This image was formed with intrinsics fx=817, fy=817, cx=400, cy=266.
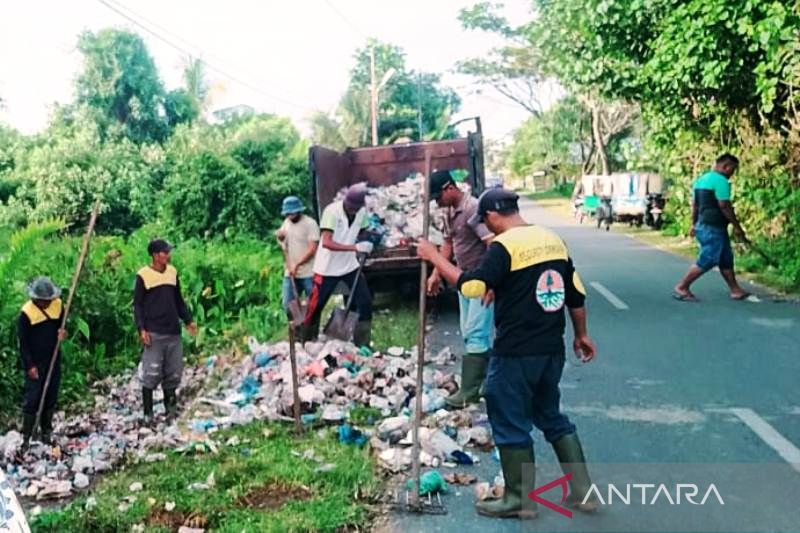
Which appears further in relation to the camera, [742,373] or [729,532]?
[742,373]

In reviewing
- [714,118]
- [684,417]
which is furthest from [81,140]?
[684,417]

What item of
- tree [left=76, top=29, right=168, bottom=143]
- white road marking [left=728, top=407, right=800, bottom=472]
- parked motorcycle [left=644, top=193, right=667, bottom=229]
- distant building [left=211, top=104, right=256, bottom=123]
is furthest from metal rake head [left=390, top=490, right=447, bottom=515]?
distant building [left=211, top=104, right=256, bottom=123]

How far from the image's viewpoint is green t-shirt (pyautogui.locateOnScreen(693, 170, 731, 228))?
9.92 metres

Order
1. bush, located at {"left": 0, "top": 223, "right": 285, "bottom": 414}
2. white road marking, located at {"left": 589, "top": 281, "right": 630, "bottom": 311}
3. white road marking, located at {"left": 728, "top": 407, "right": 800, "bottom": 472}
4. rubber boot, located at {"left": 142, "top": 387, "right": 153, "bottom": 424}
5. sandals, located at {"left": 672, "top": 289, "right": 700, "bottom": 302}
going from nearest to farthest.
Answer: white road marking, located at {"left": 728, "top": 407, "right": 800, "bottom": 472} < rubber boot, located at {"left": 142, "top": 387, "right": 153, "bottom": 424} < bush, located at {"left": 0, "top": 223, "right": 285, "bottom": 414} < white road marking, located at {"left": 589, "top": 281, "right": 630, "bottom": 311} < sandals, located at {"left": 672, "top": 289, "right": 700, "bottom": 302}

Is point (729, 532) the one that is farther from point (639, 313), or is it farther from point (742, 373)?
point (639, 313)

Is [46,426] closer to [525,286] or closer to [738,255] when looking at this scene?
[525,286]

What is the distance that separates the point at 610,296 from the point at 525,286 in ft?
24.4

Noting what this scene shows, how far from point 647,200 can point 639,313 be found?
1540cm

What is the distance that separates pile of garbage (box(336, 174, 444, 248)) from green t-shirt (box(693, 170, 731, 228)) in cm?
321

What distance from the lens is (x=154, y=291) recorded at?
22.0ft

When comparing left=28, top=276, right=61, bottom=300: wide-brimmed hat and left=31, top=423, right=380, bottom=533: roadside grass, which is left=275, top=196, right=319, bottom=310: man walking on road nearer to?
left=28, top=276, right=61, bottom=300: wide-brimmed hat

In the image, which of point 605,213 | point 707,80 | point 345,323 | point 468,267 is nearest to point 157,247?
point 345,323

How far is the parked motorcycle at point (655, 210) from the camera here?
23.4m

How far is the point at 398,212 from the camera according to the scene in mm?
10812
